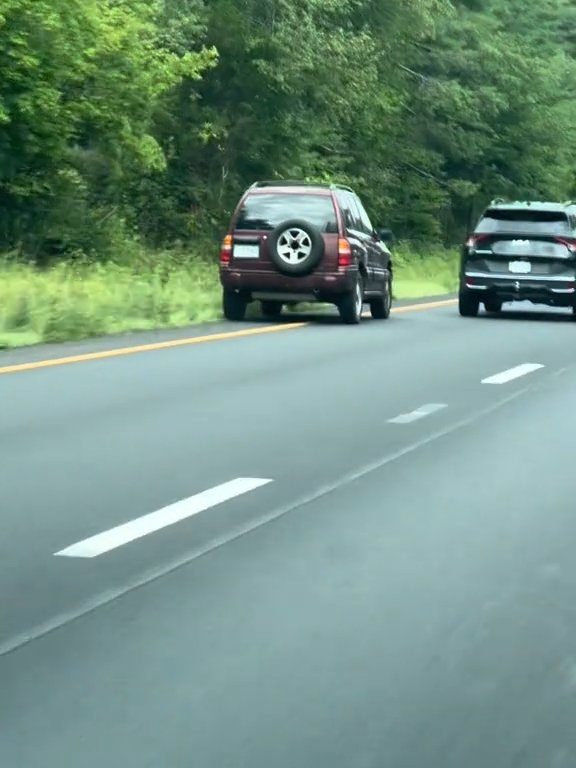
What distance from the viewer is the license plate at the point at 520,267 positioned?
28.4 metres

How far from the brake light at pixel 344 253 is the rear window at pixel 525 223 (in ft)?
11.7

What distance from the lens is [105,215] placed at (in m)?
39.7

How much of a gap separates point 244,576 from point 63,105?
27581 millimetres

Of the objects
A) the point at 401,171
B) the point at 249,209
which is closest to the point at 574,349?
the point at 249,209

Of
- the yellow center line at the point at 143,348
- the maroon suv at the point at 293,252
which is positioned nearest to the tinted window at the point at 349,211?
the maroon suv at the point at 293,252

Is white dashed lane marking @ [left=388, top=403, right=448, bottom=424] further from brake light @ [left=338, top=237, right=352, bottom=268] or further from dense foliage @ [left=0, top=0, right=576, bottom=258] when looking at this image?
dense foliage @ [left=0, top=0, right=576, bottom=258]

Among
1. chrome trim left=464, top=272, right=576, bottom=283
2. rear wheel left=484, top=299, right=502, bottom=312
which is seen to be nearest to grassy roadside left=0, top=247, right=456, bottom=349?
chrome trim left=464, top=272, right=576, bottom=283

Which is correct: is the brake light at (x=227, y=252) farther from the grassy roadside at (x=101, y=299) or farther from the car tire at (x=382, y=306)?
the car tire at (x=382, y=306)

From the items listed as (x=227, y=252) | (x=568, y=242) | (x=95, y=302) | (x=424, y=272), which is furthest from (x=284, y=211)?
(x=424, y=272)

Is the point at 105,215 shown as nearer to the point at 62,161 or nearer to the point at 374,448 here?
the point at 62,161

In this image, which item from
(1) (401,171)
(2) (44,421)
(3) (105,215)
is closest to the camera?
(2) (44,421)

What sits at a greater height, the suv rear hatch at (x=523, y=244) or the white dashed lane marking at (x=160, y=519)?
the white dashed lane marking at (x=160, y=519)

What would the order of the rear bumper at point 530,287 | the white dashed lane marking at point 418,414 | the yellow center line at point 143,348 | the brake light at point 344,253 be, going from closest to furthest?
the white dashed lane marking at point 418,414, the yellow center line at point 143,348, the brake light at point 344,253, the rear bumper at point 530,287

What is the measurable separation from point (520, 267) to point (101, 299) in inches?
257
